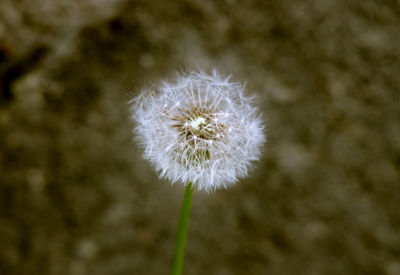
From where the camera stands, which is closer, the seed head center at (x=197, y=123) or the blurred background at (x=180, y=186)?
the seed head center at (x=197, y=123)

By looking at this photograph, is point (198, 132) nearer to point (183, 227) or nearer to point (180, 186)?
point (183, 227)

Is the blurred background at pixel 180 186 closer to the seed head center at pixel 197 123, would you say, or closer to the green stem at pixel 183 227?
the seed head center at pixel 197 123

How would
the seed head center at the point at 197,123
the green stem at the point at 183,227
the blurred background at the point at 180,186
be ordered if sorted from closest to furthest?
the green stem at the point at 183,227, the seed head center at the point at 197,123, the blurred background at the point at 180,186

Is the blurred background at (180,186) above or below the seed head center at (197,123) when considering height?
above

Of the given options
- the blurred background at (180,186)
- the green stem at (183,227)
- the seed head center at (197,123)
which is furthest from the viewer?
the blurred background at (180,186)

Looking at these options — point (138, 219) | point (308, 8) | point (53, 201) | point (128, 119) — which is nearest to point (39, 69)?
point (128, 119)

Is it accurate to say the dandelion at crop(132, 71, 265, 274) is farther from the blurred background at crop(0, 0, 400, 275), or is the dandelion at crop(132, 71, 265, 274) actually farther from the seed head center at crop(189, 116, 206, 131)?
the blurred background at crop(0, 0, 400, 275)

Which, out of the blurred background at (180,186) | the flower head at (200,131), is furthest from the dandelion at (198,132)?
the blurred background at (180,186)

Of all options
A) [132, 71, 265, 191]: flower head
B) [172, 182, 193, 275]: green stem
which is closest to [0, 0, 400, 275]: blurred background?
[132, 71, 265, 191]: flower head
